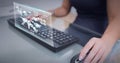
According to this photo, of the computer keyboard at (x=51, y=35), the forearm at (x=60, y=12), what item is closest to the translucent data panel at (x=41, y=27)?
the computer keyboard at (x=51, y=35)

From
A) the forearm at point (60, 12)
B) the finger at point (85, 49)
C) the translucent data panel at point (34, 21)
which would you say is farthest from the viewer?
the forearm at point (60, 12)

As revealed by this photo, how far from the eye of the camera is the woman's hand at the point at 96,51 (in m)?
0.56

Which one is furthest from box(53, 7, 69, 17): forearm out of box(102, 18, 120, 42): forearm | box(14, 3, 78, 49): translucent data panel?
box(102, 18, 120, 42): forearm

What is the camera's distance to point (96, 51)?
1.87 feet

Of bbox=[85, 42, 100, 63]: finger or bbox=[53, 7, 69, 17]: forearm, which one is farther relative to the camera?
bbox=[53, 7, 69, 17]: forearm

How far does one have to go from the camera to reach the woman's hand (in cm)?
56

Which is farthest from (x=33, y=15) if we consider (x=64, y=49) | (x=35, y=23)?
(x=64, y=49)

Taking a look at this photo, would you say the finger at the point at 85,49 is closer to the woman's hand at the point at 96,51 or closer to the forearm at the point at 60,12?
the woman's hand at the point at 96,51

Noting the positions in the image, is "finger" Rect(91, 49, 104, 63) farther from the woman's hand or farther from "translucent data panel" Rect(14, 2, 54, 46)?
"translucent data panel" Rect(14, 2, 54, 46)

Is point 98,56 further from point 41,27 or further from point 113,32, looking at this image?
point 41,27

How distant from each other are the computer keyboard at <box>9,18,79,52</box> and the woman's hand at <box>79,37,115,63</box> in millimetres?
80

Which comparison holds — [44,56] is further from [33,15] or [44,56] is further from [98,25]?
[98,25]

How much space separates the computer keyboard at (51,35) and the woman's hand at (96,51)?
8 centimetres

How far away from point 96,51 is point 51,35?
7.1 inches
